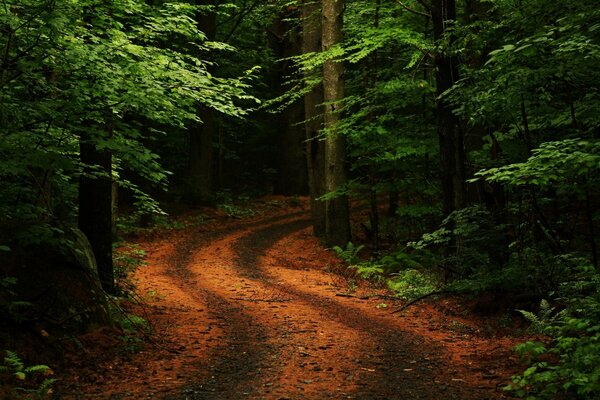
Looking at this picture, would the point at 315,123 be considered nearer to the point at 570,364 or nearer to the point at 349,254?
the point at 349,254

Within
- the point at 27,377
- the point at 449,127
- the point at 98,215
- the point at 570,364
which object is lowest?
the point at 27,377

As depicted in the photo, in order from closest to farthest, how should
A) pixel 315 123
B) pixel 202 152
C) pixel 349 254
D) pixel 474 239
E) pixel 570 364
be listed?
pixel 570 364
pixel 474 239
pixel 349 254
pixel 315 123
pixel 202 152

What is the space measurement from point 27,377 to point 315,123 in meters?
15.6

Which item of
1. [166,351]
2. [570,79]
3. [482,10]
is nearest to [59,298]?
[166,351]

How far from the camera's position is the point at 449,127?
1179cm

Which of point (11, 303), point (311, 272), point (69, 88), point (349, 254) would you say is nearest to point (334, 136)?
point (349, 254)

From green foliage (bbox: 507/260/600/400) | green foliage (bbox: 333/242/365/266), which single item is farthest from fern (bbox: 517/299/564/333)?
green foliage (bbox: 333/242/365/266)

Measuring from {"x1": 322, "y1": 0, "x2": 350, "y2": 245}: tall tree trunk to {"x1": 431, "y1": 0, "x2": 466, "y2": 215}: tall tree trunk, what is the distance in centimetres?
509

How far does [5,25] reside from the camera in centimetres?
726

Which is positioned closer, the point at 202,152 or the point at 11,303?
the point at 11,303

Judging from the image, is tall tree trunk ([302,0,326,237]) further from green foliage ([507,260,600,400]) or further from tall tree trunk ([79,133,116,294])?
green foliage ([507,260,600,400])

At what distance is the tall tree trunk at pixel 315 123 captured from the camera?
20266mm

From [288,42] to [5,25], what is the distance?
21.4 m

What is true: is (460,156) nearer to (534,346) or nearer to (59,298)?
(534,346)
